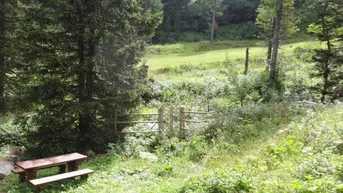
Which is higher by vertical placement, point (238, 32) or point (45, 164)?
point (238, 32)

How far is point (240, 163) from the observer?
771 centimetres

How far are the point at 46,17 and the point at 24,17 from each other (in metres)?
0.69

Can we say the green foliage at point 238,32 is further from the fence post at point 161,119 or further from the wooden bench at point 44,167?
the wooden bench at point 44,167

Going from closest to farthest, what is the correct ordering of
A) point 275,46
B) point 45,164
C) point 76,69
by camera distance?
point 45,164 → point 76,69 → point 275,46

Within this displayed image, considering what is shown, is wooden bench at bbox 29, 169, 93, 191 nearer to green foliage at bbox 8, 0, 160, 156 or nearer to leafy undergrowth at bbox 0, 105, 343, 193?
leafy undergrowth at bbox 0, 105, 343, 193

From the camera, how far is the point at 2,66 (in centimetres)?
1656

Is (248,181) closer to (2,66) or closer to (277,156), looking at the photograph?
(277,156)

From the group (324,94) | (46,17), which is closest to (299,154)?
(46,17)

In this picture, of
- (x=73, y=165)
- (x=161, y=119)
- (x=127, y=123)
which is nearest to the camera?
(x=73, y=165)

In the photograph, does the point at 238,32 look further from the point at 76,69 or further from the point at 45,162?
the point at 45,162

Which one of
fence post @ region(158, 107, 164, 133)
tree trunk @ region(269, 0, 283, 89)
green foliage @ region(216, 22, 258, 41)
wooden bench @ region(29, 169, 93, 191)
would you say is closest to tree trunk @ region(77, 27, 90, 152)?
fence post @ region(158, 107, 164, 133)

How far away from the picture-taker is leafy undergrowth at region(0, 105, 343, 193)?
5.91 metres

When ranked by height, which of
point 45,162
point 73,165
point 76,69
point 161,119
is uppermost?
point 76,69

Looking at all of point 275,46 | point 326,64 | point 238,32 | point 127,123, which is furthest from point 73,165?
point 238,32
